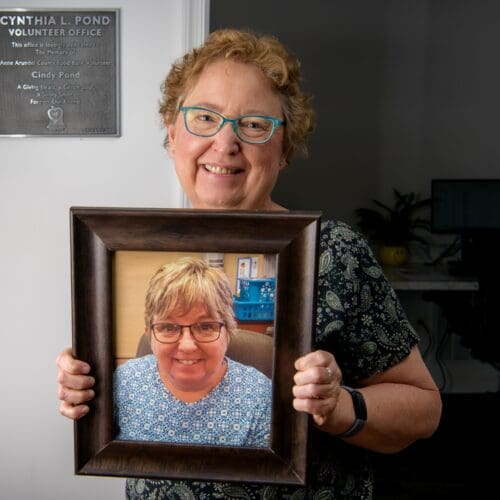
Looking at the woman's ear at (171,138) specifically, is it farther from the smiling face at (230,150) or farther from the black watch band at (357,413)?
the black watch band at (357,413)

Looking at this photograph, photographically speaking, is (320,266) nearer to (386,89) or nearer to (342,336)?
(342,336)

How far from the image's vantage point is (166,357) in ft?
3.07

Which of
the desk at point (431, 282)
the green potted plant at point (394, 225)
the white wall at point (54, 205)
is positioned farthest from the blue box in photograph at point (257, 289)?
the green potted plant at point (394, 225)

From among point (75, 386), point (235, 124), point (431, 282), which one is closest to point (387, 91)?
point (431, 282)

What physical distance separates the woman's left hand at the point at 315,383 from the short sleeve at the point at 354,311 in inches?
7.0

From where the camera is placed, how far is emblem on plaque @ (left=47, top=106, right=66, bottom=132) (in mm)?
1994

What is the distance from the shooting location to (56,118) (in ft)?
6.55

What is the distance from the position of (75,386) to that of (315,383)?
353 millimetres

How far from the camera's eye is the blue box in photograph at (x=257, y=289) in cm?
90

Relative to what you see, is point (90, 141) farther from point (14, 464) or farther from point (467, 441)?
point (467, 441)

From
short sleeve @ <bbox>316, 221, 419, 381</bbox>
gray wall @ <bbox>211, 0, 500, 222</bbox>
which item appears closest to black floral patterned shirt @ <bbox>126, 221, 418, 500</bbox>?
short sleeve @ <bbox>316, 221, 419, 381</bbox>

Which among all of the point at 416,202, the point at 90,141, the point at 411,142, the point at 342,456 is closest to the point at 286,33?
the point at 411,142

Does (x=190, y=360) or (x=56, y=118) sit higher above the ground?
(x=56, y=118)

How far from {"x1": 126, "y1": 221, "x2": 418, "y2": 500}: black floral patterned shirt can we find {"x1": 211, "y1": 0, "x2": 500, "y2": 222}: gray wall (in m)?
3.45
